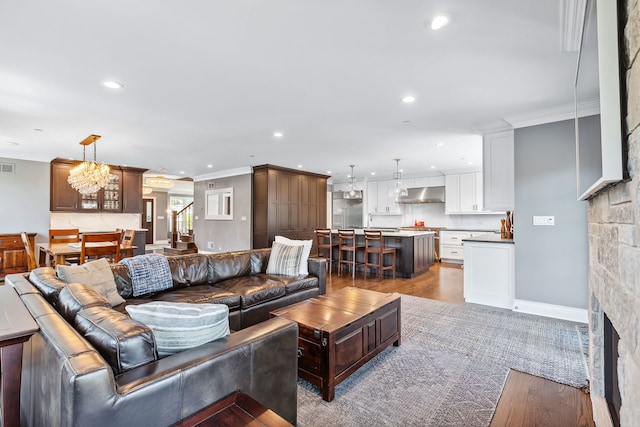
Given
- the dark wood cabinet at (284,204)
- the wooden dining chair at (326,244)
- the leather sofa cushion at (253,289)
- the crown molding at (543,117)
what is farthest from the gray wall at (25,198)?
the crown molding at (543,117)

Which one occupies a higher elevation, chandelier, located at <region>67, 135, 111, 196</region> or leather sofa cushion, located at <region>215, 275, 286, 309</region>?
chandelier, located at <region>67, 135, 111, 196</region>

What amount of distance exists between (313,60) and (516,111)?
8.37ft

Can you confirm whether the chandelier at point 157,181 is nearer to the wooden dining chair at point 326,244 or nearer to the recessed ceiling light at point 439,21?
the wooden dining chair at point 326,244

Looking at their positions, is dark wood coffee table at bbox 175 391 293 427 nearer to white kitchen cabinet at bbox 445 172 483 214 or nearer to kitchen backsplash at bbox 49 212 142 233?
kitchen backsplash at bbox 49 212 142 233

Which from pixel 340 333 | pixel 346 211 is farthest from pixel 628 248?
pixel 346 211

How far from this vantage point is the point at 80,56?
7.64 ft

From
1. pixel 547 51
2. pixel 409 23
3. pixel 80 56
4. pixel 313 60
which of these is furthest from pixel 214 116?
pixel 547 51

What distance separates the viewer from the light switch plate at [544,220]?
3466 millimetres

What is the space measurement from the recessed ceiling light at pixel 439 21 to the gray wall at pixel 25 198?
7.54 metres

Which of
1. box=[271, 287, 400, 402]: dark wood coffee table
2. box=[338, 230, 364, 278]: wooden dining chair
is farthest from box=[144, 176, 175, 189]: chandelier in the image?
box=[271, 287, 400, 402]: dark wood coffee table

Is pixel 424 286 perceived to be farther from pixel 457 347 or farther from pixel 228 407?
pixel 228 407

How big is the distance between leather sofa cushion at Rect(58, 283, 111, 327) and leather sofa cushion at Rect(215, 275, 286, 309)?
1.44 m

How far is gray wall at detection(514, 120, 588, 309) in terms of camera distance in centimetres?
334

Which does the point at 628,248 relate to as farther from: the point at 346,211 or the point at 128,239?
the point at 346,211
